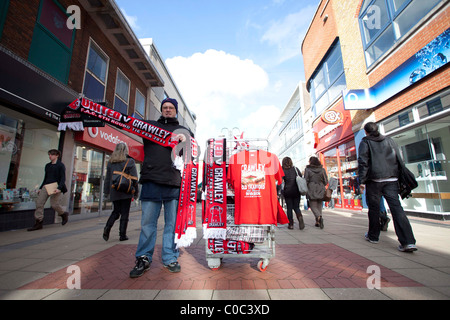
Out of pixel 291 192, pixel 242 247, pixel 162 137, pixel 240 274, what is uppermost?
pixel 162 137

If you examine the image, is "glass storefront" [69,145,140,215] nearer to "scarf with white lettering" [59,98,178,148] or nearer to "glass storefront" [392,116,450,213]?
"scarf with white lettering" [59,98,178,148]

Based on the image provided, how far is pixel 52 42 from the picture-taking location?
612 cm

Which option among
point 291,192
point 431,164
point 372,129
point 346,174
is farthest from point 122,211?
point 346,174

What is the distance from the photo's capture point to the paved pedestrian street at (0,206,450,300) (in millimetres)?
1747

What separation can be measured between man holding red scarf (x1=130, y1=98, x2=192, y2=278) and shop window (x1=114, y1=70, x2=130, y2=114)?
879cm

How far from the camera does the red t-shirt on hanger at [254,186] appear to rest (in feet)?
7.80

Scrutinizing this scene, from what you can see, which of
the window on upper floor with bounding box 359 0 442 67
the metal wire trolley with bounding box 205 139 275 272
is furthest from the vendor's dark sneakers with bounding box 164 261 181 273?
the window on upper floor with bounding box 359 0 442 67

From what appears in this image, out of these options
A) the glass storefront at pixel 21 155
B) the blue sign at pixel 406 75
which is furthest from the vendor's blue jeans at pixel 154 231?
the blue sign at pixel 406 75

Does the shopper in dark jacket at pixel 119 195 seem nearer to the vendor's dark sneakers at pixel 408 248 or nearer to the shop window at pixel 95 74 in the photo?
the vendor's dark sneakers at pixel 408 248

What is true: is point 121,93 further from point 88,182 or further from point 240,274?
point 240,274

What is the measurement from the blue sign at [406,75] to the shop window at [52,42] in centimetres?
1002

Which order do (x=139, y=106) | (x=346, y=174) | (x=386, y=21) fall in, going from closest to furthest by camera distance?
(x=386, y=21), (x=346, y=174), (x=139, y=106)

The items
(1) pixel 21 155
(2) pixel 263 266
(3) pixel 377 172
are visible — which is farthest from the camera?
(1) pixel 21 155

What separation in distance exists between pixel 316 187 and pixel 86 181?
8.03m
